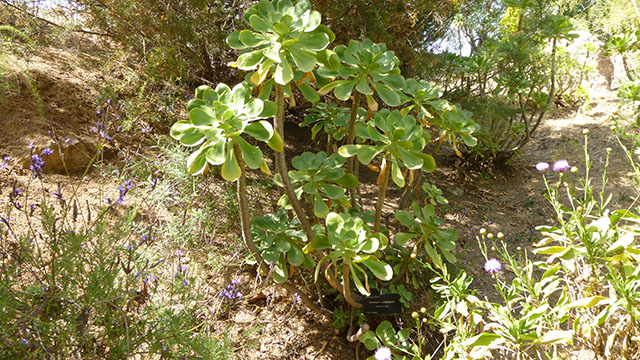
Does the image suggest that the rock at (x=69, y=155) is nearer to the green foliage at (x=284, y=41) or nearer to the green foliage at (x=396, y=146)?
the green foliage at (x=284, y=41)

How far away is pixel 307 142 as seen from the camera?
3906 millimetres

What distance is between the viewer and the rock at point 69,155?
278 cm

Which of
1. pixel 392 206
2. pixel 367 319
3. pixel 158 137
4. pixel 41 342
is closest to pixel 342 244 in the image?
pixel 367 319

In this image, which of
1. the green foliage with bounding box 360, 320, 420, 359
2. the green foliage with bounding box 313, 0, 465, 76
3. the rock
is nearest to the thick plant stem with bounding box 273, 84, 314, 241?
the green foliage with bounding box 360, 320, 420, 359

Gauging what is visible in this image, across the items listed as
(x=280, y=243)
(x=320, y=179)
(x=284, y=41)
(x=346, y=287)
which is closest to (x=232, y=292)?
(x=280, y=243)

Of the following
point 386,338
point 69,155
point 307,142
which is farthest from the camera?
point 307,142

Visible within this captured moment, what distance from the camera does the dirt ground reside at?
237 cm

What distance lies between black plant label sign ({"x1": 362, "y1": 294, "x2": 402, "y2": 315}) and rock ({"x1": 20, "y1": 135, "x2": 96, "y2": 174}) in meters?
2.09

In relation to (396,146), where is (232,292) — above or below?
below

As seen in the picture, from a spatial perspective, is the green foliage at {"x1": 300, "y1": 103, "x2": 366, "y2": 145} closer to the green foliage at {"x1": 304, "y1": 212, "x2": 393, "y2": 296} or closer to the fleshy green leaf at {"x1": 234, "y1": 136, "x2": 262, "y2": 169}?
the green foliage at {"x1": 304, "y1": 212, "x2": 393, "y2": 296}

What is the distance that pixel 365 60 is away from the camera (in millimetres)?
1920

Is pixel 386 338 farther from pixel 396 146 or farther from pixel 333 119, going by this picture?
pixel 333 119

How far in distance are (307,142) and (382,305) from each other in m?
2.07

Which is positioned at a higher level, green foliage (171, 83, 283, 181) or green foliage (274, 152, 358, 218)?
green foliage (171, 83, 283, 181)
